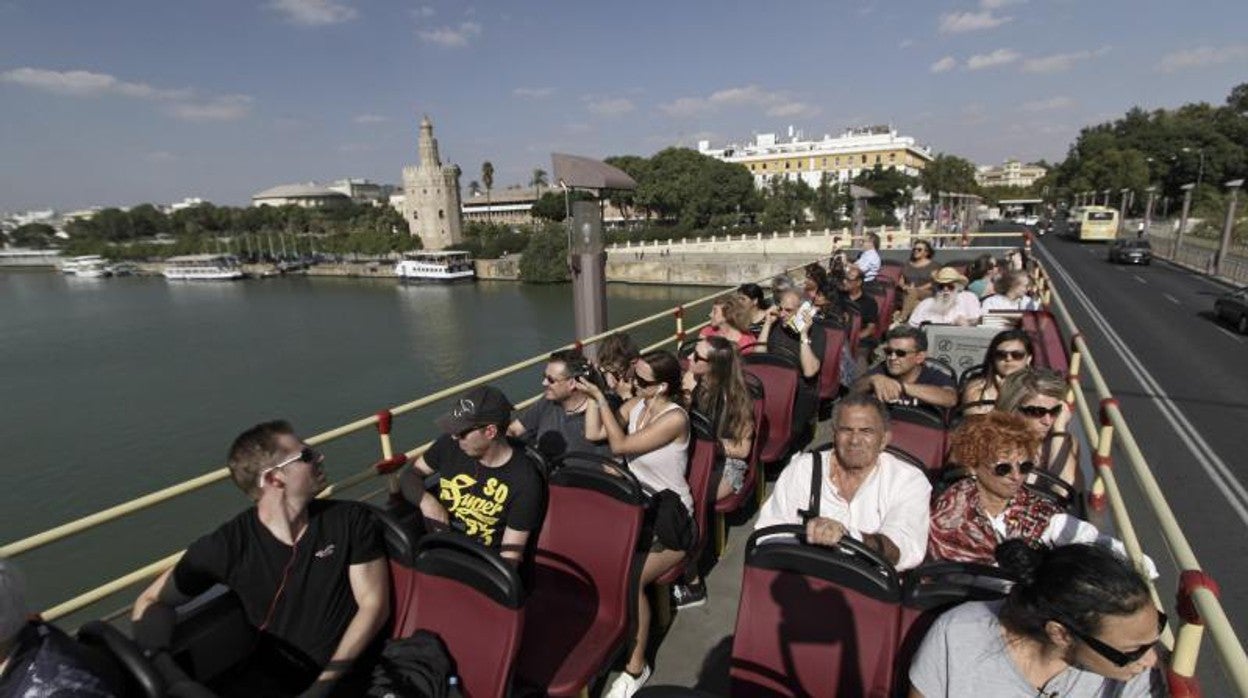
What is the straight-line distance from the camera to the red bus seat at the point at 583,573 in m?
2.74

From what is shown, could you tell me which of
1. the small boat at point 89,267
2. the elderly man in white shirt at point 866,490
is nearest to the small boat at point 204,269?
the small boat at point 89,267

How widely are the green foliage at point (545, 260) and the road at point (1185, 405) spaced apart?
50.9 m

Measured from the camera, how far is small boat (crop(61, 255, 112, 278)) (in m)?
104

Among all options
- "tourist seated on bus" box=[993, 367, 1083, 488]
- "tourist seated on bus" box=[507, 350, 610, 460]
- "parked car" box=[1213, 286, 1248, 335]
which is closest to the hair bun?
"tourist seated on bus" box=[993, 367, 1083, 488]

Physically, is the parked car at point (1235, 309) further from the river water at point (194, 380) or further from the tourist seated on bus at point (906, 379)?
the river water at point (194, 380)

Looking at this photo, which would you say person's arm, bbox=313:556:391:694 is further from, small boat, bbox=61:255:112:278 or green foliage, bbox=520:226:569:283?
small boat, bbox=61:255:112:278

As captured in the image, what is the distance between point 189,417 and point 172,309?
42.4 metres

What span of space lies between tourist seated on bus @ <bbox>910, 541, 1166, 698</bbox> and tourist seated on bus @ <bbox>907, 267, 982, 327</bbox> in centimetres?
487

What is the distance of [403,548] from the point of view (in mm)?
2586

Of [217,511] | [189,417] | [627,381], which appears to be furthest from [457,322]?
[627,381]

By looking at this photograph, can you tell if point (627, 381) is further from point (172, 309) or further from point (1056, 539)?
point (172, 309)

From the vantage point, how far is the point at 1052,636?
1.64m

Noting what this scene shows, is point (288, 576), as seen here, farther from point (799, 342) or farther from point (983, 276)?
point (983, 276)

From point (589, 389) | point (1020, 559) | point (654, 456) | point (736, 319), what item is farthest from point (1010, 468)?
point (736, 319)
